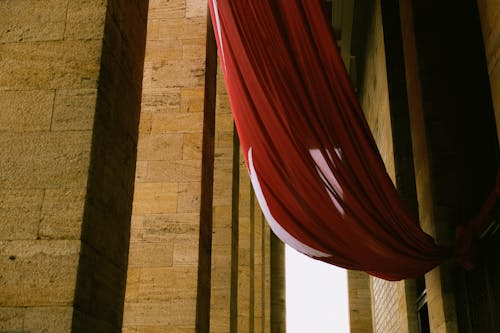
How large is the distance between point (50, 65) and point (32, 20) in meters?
0.33

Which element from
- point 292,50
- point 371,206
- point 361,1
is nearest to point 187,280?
point 371,206

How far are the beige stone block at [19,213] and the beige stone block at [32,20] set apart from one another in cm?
96

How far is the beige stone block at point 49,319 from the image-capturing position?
3141mm

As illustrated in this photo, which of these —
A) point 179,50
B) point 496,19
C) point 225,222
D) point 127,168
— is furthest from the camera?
point 225,222

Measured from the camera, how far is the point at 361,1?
12.8 metres

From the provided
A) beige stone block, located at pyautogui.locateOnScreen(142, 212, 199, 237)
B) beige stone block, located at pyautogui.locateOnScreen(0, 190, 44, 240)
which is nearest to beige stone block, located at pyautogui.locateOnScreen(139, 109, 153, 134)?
beige stone block, located at pyautogui.locateOnScreen(142, 212, 199, 237)

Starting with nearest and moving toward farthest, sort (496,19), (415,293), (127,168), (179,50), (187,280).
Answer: (127,168)
(496,19)
(187,280)
(179,50)
(415,293)

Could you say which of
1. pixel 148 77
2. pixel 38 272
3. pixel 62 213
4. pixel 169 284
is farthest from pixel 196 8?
pixel 38 272

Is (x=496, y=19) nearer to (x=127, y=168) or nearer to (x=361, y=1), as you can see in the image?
(x=127, y=168)

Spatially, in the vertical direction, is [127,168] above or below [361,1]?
below

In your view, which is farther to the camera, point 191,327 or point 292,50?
point 191,327

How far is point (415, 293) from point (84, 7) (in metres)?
6.54

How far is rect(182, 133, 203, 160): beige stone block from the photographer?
730cm

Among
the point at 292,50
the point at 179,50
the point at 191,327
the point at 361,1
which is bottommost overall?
the point at 191,327
